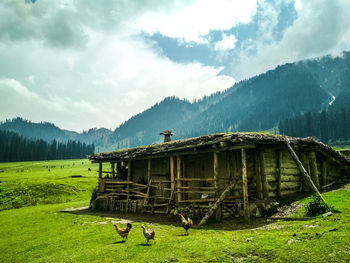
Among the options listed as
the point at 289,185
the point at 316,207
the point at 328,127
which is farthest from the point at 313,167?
the point at 328,127

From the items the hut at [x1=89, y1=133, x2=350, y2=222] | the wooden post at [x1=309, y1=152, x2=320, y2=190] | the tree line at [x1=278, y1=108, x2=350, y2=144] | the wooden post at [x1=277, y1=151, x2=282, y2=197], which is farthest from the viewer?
the tree line at [x1=278, y1=108, x2=350, y2=144]

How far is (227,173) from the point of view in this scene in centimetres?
1453

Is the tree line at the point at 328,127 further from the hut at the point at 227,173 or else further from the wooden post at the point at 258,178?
the wooden post at the point at 258,178

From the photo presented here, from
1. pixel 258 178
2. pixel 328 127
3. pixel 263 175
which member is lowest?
pixel 258 178

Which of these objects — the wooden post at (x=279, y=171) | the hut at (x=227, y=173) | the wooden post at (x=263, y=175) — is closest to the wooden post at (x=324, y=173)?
the hut at (x=227, y=173)

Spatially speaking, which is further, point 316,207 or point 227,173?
point 227,173

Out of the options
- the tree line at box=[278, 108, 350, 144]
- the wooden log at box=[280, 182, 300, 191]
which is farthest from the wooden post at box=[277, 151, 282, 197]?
the tree line at box=[278, 108, 350, 144]

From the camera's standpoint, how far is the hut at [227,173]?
12602 millimetres

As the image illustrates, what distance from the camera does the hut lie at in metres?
12.6

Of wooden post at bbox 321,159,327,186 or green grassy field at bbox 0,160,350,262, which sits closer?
green grassy field at bbox 0,160,350,262

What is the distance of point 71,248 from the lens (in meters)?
8.91

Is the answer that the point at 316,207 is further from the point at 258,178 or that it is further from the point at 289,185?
the point at 289,185

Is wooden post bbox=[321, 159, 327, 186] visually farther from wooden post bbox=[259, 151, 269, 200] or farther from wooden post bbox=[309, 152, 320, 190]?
wooden post bbox=[259, 151, 269, 200]

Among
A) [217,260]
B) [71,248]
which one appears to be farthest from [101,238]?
[217,260]
